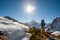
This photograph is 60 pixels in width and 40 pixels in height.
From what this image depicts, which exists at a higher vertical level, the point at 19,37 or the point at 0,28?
the point at 0,28

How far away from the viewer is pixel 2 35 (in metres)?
18.2

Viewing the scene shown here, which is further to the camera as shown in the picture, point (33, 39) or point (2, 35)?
point (33, 39)

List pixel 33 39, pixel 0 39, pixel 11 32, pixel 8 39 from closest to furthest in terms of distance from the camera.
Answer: pixel 0 39 < pixel 8 39 < pixel 11 32 < pixel 33 39

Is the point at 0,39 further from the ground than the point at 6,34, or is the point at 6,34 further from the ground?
the point at 6,34

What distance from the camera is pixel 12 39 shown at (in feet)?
61.5

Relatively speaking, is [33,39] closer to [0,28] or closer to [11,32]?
[11,32]

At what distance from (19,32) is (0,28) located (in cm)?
363

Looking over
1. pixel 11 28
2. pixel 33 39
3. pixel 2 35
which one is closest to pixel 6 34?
pixel 2 35

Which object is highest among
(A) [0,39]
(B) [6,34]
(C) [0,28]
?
(C) [0,28]

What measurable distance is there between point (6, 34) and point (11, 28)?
2.11m

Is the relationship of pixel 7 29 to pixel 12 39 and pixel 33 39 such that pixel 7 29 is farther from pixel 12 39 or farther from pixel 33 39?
pixel 33 39

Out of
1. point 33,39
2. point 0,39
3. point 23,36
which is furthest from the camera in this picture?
point 33,39

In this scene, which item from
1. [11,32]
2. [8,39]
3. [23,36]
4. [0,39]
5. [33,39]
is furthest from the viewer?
[33,39]

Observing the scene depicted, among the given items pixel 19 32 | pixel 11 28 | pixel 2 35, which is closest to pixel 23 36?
pixel 19 32
